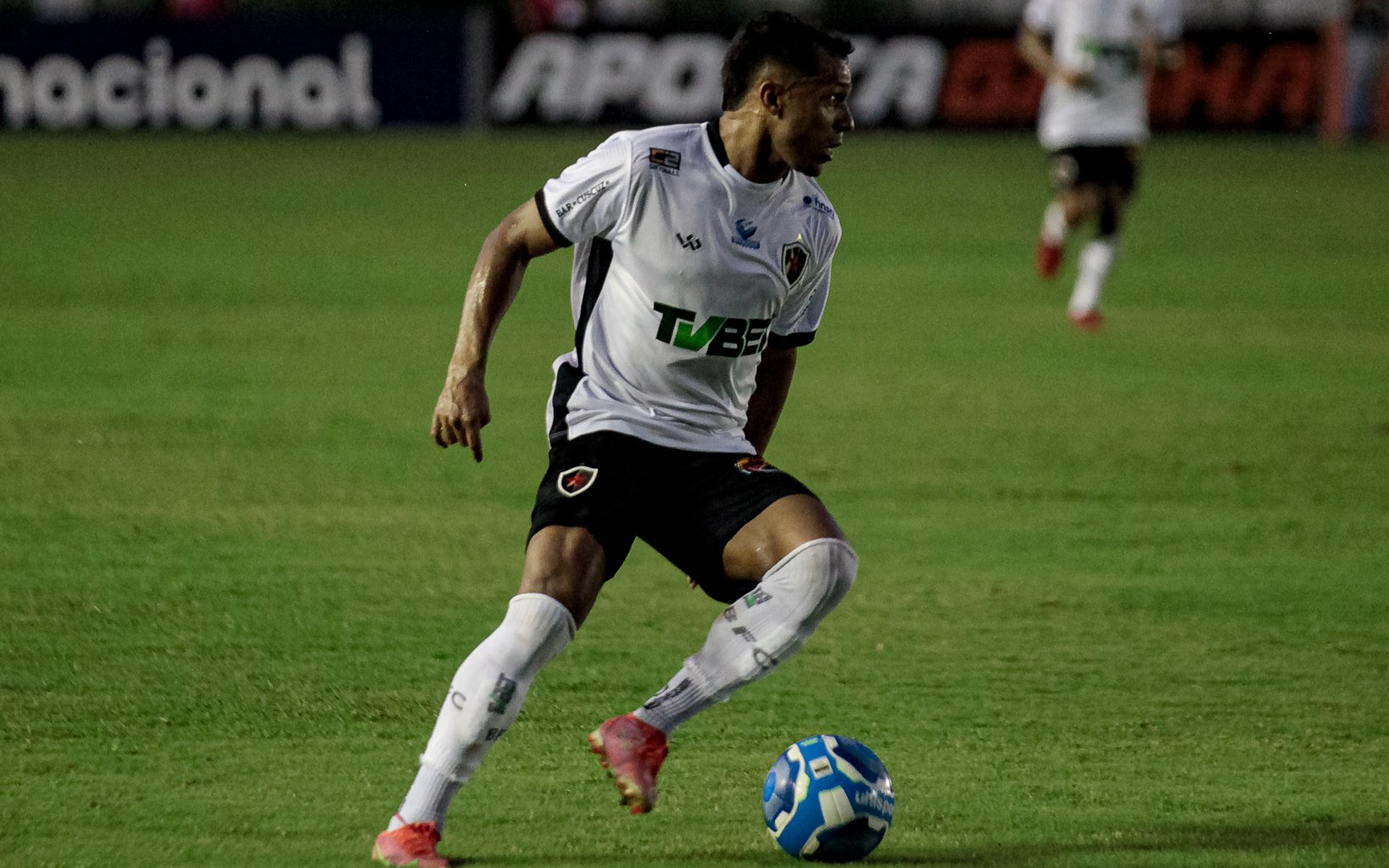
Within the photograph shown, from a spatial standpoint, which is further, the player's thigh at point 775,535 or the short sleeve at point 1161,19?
the short sleeve at point 1161,19

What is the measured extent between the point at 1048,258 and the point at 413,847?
37.5 feet

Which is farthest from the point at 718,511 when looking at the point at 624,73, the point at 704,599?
the point at 624,73

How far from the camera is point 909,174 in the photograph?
23062 mm

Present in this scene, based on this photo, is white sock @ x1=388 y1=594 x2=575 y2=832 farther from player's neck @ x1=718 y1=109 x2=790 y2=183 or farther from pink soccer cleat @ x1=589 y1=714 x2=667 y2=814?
player's neck @ x1=718 y1=109 x2=790 y2=183

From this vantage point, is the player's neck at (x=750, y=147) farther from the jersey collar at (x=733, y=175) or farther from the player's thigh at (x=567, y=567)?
the player's thigh at (x=567, y=567)

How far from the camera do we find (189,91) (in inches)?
1006

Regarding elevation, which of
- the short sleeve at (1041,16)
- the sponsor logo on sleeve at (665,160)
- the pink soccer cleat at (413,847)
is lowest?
the short sleeve at (1041,16)

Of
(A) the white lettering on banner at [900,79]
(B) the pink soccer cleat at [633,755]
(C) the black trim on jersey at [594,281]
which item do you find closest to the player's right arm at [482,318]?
(C) the black trim on jersey at [594,281]

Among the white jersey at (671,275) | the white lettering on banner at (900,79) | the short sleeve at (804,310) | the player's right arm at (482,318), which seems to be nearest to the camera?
the player's right arm at (482,318)

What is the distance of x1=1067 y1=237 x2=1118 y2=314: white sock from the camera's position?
44.4ft

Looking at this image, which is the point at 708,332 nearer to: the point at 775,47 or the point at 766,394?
the point at 766,394

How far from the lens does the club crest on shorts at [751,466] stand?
481 cm

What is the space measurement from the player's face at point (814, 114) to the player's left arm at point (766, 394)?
658mm

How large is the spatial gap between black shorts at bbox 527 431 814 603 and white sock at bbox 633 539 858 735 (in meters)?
0.13
